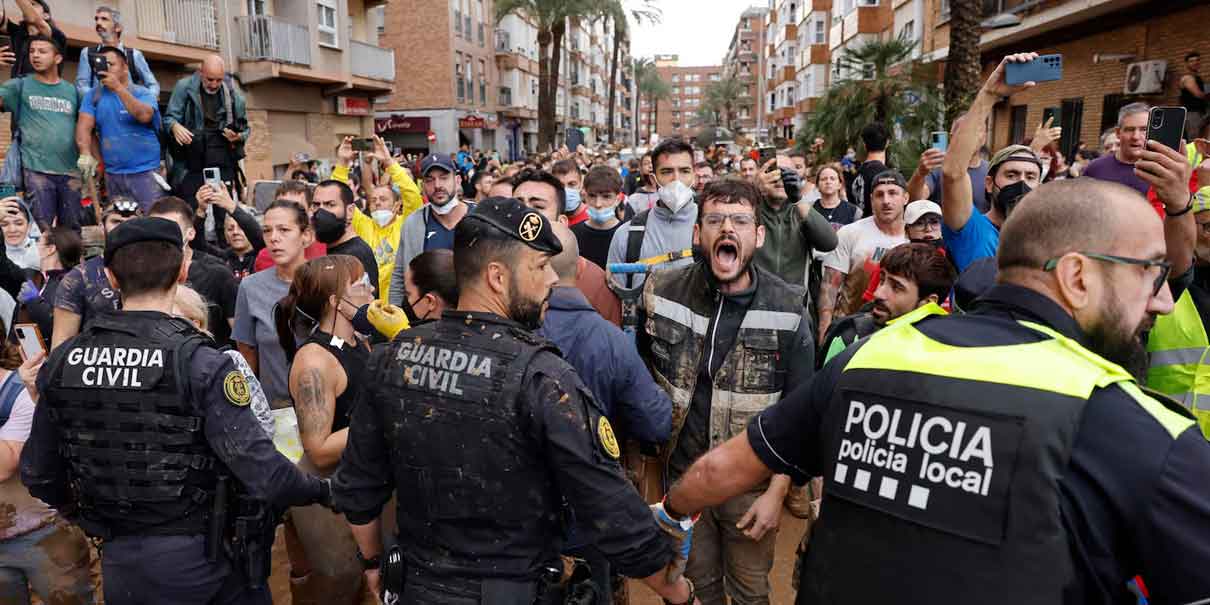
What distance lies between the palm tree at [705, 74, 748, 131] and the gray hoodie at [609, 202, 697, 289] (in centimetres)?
8213

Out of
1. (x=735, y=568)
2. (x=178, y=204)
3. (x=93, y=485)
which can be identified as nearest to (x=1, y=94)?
(x=178, y=204)

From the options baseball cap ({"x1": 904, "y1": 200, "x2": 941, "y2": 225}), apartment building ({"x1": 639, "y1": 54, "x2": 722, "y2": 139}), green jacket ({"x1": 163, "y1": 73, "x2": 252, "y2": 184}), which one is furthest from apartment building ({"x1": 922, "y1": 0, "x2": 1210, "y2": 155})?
apartment building ({"x1": 639, "y1": 54, "x2": 722, "y2": 139})

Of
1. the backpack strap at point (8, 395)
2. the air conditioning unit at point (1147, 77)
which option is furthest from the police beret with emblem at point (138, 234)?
the air conditioning unit at point (1147, 77)

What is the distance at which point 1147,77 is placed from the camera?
12711 mm

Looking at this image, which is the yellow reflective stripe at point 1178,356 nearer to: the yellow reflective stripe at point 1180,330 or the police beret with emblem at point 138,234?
the yellow reflective stripe at point 1180,330

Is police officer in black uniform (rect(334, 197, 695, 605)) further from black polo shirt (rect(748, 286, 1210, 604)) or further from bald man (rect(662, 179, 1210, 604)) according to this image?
black polo shirt (rect(748, 286, 1210, 604))

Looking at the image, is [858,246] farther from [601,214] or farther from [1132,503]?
[1132,503]

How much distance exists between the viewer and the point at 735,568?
3.31 metres

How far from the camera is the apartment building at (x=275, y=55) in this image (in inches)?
584

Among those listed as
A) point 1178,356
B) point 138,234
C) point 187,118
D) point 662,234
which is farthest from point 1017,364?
point 187,118

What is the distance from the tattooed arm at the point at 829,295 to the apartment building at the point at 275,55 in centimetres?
1263

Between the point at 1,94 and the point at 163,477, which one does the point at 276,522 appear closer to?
the point at 163,477

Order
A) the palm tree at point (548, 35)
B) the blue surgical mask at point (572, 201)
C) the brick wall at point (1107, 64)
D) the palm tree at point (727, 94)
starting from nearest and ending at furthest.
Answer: the blue surgical mask at point (572, 201) < the brick wall at point (1107, 64) < the palm tree at point (548, 35) < the palm tree at point (727, 94)

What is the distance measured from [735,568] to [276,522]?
6.42 ft
